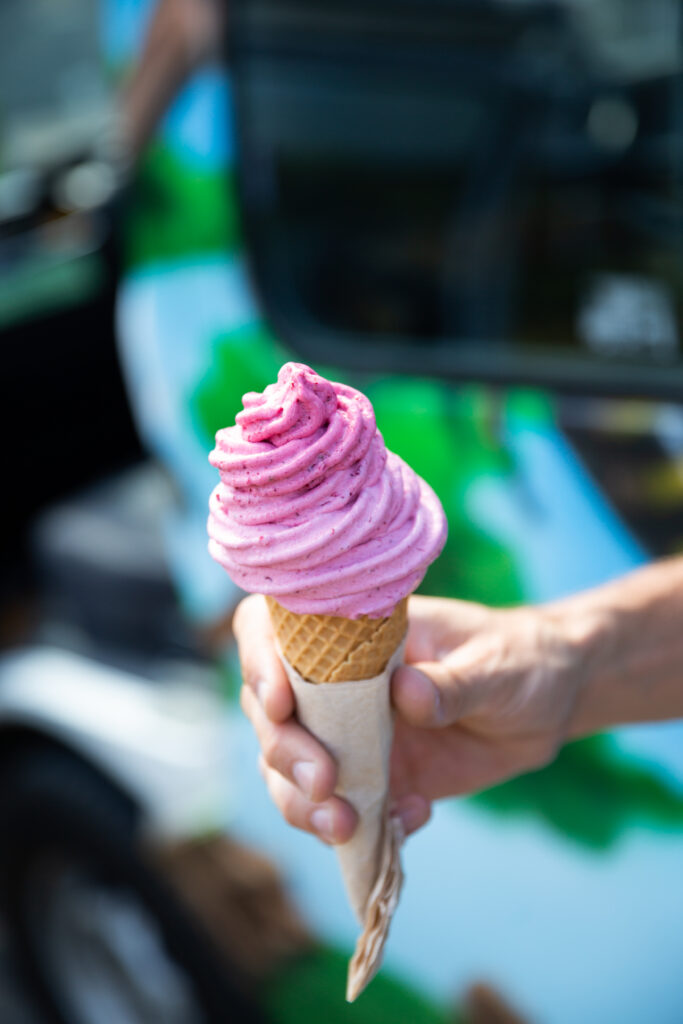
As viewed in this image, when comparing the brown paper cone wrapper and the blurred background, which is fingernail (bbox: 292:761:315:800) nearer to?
the brown paper cone wrapper

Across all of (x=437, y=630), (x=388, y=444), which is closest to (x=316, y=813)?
(x=437, y=630)

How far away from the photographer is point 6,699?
2240mm

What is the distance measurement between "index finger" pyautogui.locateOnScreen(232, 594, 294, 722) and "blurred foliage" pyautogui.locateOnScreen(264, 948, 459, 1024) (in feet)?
2.38

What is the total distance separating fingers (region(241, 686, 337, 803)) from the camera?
988 millimetres

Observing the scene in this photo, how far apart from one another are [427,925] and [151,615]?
1071 millimetres

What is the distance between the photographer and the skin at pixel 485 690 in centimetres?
103

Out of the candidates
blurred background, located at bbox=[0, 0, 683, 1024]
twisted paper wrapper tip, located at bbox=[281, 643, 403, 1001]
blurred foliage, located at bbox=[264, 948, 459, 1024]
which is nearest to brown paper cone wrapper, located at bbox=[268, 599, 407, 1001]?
twisted paper wrapper tip, located at bbox=[281, 643, 403, 1001]

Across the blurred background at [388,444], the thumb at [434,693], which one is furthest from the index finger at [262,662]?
the blurred background at [388,444]

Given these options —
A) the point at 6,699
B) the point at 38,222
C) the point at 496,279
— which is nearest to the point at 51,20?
the point at 38,222

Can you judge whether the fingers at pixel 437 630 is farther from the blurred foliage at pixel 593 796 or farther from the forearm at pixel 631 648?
the blurred foliage at pixel 593 796

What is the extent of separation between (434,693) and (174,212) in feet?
3.76

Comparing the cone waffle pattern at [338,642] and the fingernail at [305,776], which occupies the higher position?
the cone waffle pattern at [338,642]

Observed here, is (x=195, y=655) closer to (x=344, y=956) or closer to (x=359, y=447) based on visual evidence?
(x=344, y=956)

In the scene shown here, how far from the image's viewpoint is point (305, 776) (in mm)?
998
